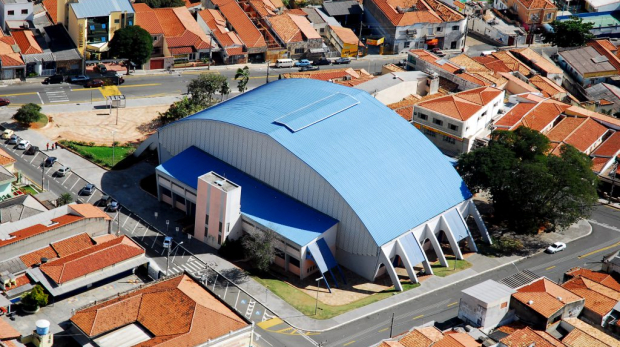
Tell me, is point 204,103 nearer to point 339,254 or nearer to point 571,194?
point 339,254

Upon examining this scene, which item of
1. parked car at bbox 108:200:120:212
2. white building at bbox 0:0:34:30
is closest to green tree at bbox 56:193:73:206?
parked car at bbox 108:200:120:212

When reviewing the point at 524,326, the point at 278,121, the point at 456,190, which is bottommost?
the point at 524,326

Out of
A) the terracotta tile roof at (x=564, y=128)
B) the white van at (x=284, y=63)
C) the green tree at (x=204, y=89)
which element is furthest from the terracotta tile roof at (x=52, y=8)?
the terracotta tile roof at (x=564, y=128)

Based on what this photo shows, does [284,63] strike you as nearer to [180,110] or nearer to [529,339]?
[180,110]

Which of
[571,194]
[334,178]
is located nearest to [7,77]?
[334,178]

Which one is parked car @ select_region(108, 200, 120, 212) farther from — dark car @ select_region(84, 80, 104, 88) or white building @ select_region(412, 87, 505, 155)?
white building @ select_region(412, 87, 505, 155)

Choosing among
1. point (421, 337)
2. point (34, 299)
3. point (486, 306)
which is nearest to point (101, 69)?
point (34, 299)

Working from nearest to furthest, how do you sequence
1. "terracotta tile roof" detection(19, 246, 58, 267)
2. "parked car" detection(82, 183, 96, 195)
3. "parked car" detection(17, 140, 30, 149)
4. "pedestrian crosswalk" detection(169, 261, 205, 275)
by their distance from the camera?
"terracotta tile roof" detection(19, 246, 58, 267), "pedestrian crosswalk" detection(169, 261, 205, 275), "parked car" detection(82, 183, 96, 195), "parked car" detection(17, 140, 30, 149)
